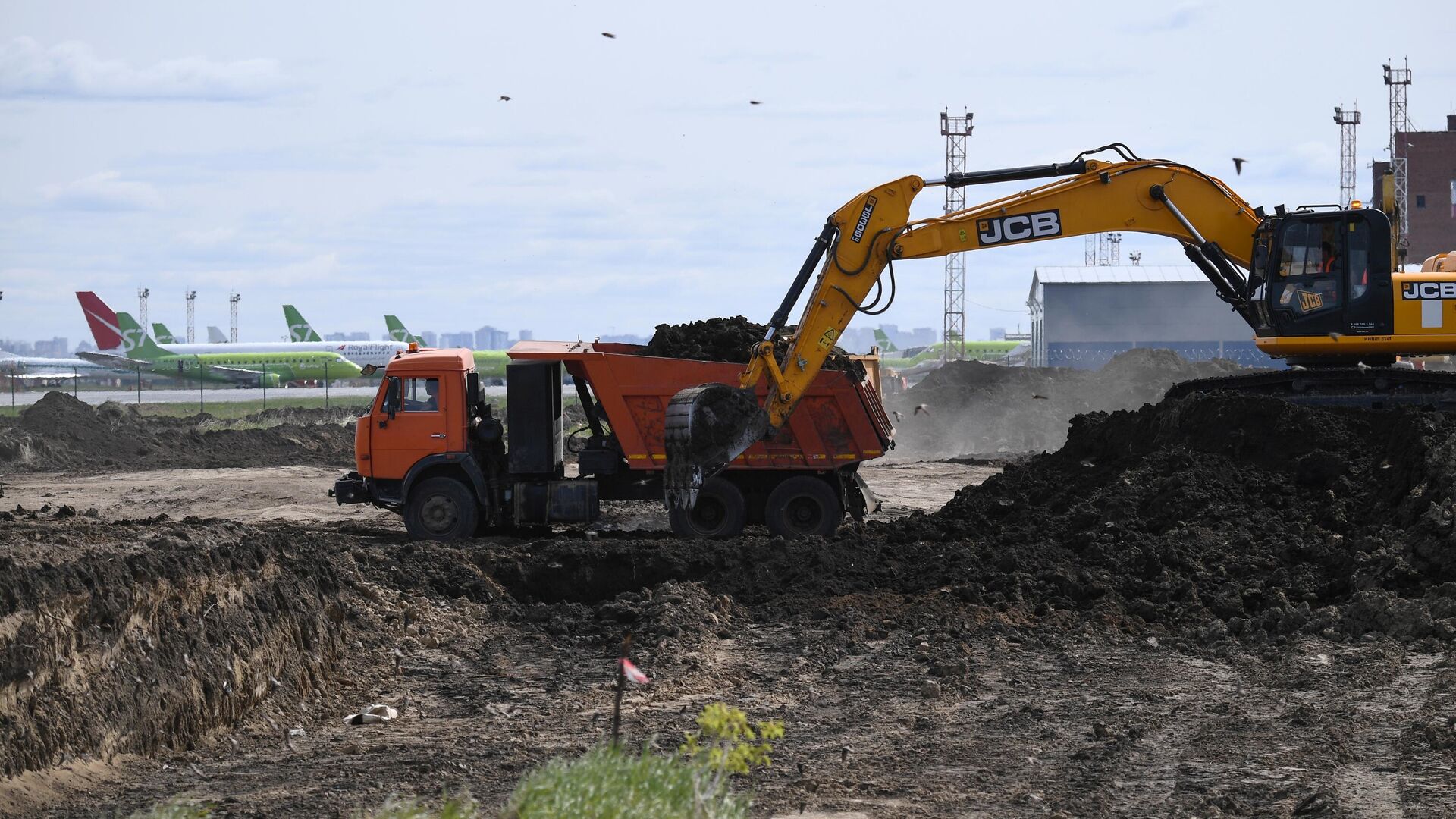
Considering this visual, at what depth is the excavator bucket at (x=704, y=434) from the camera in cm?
1457

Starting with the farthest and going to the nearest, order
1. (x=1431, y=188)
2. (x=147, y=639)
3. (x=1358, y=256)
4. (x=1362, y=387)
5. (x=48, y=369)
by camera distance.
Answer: (x=48, y=369), (x=1431, y=188), (x=1362, y=387), (x=1358, y=256), (x=147, y=639)

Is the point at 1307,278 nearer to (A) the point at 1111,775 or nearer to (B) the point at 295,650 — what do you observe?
(A) the point at 1111,775

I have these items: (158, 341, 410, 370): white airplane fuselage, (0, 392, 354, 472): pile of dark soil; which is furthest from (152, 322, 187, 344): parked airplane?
(0, 392, 354, 472): pile of dark soil

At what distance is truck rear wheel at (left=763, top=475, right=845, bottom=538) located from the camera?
1584cm

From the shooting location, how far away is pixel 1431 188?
65688 millimetres

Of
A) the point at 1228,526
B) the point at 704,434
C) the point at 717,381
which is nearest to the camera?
the point at 1228,526

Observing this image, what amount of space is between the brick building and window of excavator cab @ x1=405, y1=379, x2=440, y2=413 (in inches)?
2379

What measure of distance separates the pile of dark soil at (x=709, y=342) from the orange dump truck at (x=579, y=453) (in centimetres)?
64

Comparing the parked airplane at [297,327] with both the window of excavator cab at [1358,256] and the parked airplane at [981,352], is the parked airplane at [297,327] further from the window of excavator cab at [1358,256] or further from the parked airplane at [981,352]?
the window of excavator cab at [1358,256]

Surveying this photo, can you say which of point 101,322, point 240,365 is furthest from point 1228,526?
point 101,322

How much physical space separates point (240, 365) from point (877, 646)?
64002mm

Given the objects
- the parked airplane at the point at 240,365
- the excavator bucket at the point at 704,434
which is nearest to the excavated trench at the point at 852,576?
the excavator bucket at the point at 704,434

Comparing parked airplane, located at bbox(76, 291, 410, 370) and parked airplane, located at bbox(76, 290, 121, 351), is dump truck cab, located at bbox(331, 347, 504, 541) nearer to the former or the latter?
parked airplane, located at bbox(76, 291, 410, 370)

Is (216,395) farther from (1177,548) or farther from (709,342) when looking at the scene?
(1177,548)
